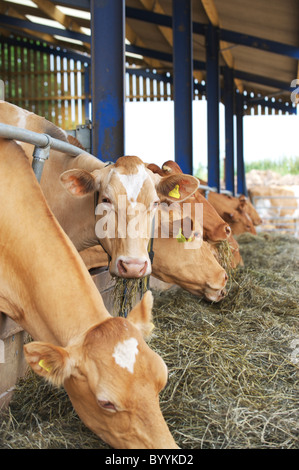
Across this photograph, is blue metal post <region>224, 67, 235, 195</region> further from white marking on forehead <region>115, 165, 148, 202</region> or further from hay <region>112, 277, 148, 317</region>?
white marking on forehead <region>115, 165, 148, 202</region>

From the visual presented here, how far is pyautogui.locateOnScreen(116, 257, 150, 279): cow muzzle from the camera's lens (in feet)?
9.61

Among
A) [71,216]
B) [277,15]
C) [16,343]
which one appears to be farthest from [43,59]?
[16,343]

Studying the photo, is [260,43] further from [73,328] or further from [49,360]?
[49,360]

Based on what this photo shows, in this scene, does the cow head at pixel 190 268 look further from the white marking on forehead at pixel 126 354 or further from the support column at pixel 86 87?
the support column at pixel 86 87

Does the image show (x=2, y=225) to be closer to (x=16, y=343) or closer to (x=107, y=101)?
(x=16, y=343)

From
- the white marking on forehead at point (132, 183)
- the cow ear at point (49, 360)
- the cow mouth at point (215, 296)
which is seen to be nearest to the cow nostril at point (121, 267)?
the white marking on forehead at point (132, 183)

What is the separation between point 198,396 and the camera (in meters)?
2.64

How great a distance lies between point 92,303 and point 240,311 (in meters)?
2.22

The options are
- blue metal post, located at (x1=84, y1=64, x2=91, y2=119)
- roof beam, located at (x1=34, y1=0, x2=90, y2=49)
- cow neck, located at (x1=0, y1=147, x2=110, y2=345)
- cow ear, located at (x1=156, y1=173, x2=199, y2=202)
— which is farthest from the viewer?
blue metal post, located at (x1=84, y1=64, x2=91, y2=119)

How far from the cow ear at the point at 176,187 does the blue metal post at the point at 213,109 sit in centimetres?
799

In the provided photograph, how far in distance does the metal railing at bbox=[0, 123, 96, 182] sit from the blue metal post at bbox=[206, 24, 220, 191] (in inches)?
332

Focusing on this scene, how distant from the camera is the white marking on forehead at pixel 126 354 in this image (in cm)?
191

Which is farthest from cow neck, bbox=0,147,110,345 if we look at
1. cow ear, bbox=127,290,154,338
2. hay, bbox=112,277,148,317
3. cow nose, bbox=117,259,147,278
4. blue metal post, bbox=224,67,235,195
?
blue metal post, bbox=224,67,235,195
